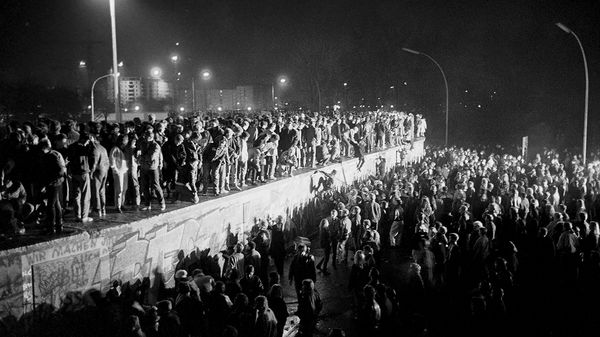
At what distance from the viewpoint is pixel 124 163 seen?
1198 centimetres

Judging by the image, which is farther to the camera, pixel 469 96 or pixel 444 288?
pixel 469 96

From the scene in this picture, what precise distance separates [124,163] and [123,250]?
98.0 inches

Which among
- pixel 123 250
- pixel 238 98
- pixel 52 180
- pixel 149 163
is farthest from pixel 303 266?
pixel 238 98

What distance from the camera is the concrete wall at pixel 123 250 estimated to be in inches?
333

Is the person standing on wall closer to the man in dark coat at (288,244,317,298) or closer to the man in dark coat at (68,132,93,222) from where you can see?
the man in dark coat at (68,132,93,222)

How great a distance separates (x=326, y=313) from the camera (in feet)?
37.4

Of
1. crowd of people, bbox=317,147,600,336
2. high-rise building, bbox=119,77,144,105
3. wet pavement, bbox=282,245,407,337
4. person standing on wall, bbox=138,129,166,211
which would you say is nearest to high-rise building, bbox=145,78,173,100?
high-rise building, bbox=119,77,144,105

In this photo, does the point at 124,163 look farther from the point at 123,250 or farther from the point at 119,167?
the point at 123,250

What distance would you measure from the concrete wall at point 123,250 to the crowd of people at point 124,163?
60 centimetres

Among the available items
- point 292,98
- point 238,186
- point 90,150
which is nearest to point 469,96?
point 292,98

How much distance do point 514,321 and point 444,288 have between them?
Result: 1560 mm

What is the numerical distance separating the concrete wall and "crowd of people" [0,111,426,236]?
→ 60cm

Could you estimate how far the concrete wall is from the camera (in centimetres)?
845

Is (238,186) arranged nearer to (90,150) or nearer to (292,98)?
(90,150)
